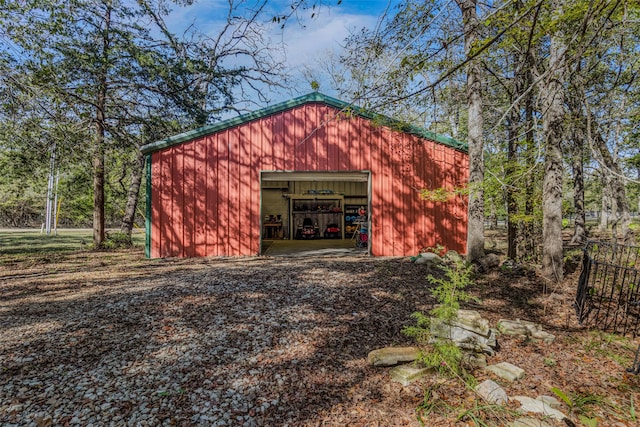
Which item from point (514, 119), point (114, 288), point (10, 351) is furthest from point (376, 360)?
point (514, 119)

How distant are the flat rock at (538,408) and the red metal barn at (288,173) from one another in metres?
6.11

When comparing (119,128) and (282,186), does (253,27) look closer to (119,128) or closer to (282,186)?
(119,128)

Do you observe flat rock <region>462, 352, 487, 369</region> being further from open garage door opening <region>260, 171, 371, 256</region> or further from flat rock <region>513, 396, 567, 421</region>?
open garage door opening <region>260, 171, 371, 256</region>

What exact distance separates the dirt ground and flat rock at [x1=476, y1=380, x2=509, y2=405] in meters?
0.09

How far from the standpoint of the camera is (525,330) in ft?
12.5

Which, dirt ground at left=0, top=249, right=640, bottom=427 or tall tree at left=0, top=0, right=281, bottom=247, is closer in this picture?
dirt ground at left=0, top=249, right=640, bottom=427

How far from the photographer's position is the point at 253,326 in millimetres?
3637

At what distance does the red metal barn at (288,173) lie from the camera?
829 centimetres

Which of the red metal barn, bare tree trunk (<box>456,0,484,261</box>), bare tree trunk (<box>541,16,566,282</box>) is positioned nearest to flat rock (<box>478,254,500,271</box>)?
bare tree trunk (<box>456,0,484,261</box>)

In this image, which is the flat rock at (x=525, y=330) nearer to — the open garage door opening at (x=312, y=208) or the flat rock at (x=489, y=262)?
the flat rock at (x=489, y=262)

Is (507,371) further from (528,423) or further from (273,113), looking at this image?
(273,113)

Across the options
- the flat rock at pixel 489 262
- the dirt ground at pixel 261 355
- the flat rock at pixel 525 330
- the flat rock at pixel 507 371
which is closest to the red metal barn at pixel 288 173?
the flat rock at pixel 489 262

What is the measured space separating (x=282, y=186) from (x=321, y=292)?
1062 cm

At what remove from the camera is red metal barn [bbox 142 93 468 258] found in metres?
8.29
